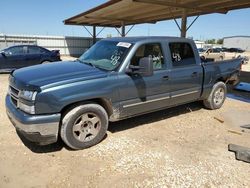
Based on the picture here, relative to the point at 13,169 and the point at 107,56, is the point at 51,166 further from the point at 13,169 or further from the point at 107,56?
the point at 107,56

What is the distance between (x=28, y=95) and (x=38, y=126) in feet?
1.60

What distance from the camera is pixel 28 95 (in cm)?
361

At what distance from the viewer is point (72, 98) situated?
3766mm

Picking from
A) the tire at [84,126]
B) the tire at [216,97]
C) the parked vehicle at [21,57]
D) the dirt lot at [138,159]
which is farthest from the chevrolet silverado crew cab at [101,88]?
the parked vehicle at [21,57]

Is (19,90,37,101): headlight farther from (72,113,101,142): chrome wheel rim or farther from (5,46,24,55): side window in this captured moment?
(5,46,24,55): side window

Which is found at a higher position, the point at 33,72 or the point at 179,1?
the point at 179,1

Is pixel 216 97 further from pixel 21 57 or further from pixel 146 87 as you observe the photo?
pixel 21 57

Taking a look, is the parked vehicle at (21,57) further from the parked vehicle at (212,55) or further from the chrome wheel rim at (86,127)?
the chrome wheel rim at (86,127)

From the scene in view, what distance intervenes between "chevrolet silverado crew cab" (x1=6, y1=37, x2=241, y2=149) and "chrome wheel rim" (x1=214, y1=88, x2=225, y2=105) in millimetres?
852

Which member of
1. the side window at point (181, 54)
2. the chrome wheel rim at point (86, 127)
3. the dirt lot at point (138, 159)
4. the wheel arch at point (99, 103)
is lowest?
the dirt lot at point (138, 159)

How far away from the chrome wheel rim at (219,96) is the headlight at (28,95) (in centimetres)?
472

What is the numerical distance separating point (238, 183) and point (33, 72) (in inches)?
143

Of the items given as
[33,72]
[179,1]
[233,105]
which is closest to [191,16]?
[179,1]

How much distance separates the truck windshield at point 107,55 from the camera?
4477 millimetres
